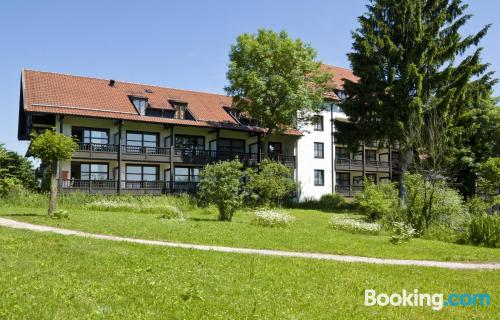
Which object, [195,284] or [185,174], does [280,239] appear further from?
[185,174]

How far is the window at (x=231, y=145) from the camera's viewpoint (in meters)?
39.8

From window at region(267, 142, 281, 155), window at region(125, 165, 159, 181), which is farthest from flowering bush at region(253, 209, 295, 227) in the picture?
window at region(267, 142, 281, 155)

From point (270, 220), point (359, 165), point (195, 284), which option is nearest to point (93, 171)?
point (270, 220)

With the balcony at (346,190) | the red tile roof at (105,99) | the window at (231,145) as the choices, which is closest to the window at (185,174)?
the window at (231,145)

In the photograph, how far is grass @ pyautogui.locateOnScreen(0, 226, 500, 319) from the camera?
21.0 feet

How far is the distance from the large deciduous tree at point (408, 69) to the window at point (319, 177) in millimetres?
10645

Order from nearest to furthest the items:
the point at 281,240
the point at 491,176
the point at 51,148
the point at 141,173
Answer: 1. the point at 281,240
2. the point at 51,148
3. the point at 491,176
4. the point at 141,173

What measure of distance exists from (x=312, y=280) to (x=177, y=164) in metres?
28.8

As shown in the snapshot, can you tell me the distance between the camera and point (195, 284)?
7.78 meters

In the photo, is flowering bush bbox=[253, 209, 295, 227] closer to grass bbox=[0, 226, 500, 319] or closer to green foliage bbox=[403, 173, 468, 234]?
green foliage bbox=[403, 173, 468, 234]

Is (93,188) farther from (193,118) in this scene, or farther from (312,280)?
(312,280)

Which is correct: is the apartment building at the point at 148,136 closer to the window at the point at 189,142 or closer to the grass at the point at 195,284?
the window at the point at 189,142

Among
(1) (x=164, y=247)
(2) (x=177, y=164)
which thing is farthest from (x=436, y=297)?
(2) (x=177, y=164)

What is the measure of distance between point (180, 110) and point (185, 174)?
562cm
